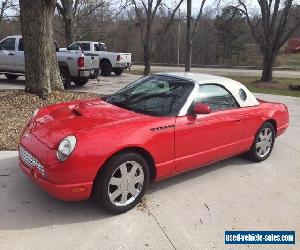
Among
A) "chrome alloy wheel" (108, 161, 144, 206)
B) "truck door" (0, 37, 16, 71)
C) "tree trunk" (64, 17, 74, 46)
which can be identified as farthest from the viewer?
"tree trunk" (64, 17, 74, 46)

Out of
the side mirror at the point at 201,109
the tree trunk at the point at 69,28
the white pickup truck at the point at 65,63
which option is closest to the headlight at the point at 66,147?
the side mirror at the point at 201,109

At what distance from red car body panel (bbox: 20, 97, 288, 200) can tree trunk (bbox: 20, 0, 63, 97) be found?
3.84m

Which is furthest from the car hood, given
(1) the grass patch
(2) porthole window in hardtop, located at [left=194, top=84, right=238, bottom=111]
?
(1) the grass patch

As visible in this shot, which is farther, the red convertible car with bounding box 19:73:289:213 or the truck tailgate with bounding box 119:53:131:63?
the truck tailgate with bounding box 119:53:131:63

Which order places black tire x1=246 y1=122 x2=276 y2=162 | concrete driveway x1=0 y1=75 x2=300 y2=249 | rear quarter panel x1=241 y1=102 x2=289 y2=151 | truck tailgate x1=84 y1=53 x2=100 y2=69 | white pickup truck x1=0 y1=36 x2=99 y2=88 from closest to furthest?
concrete driveway x1=0 y1=75 x2=300 y2=249 → rear quarter panel x1=241 y1=102 x2=289 y2=151 → black tire x1=246 y1=122 x2=276 y2=162 → white pickup truck x1=0 y1=36 x2=99 y2=88 → truck tailgate x1=84 y1=53 x2=100 y2=69

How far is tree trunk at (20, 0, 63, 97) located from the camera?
8539mm

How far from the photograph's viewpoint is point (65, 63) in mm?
14547

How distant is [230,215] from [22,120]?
15.4 feet

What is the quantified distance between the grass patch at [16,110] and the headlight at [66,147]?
7.95 ft

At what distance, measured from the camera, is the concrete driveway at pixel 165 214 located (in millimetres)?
3709

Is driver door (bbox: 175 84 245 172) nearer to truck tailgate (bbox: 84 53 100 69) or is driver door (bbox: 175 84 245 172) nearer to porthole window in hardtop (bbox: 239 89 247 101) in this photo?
porthole window in hardtop (bbox: 239 89 247 101)

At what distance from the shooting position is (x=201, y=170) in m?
5.67

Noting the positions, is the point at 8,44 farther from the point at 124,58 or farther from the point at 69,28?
the point at 69,28

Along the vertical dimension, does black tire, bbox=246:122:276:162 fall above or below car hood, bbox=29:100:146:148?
below
